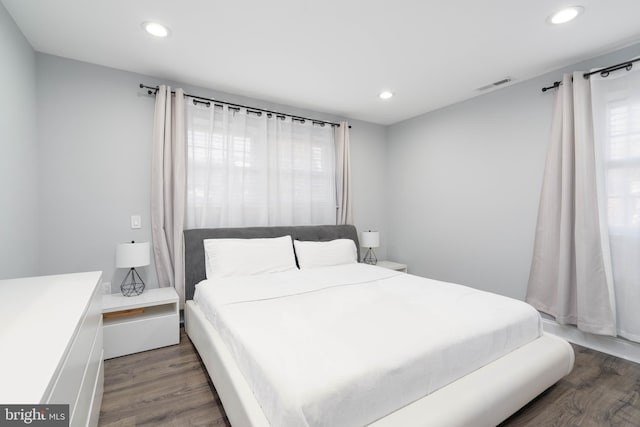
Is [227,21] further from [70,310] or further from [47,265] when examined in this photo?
[47,265]

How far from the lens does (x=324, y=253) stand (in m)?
3.29

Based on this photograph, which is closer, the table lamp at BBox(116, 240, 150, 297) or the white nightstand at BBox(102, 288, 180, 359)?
the white nightstand at BBox(102, 288, 180, 359)

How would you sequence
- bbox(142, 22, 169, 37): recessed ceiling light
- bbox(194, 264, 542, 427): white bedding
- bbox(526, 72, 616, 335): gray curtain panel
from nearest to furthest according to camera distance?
bbox(194, 264, 542, 427): white bedding < bbox(142, 22, 169, 37): recessed ceiling light < bbox(526, 72, 616, 335): gray curtain panel

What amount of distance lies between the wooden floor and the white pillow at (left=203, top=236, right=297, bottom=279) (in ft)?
2.52

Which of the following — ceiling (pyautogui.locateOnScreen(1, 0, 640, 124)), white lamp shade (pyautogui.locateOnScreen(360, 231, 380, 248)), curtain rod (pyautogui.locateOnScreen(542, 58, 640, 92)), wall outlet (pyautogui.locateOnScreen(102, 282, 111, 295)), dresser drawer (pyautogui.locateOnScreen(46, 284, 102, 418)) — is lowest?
wall outlet (pyautogui.locateOnScreen(102, 282, 111, 295))

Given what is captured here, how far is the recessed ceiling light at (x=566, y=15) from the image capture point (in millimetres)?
1891

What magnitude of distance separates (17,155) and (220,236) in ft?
5.24

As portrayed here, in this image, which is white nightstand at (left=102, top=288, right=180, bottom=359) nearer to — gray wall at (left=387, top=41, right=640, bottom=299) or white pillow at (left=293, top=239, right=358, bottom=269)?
white pillow at (left=293, top=239, right=358, bottom=269)

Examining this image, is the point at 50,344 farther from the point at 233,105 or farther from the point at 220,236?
the point at 233,105

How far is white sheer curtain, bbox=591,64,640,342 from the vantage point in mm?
2285

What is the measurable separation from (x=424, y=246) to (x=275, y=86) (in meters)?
2.81

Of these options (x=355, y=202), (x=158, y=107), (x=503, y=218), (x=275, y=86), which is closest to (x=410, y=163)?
(x=355, y=202)

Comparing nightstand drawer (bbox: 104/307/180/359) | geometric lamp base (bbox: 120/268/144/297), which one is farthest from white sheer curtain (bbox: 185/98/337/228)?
nightstand drawer (bbox: 104/307/180/359)

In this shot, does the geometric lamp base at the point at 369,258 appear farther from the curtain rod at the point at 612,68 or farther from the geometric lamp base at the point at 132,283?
the curtain rod at the point at 612,68
